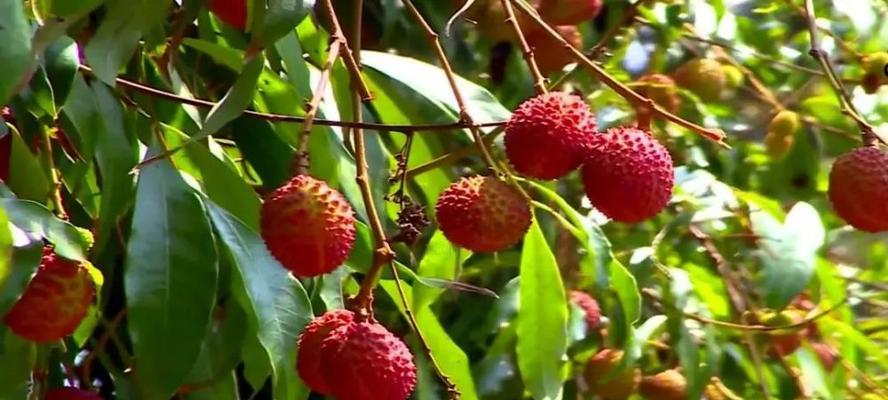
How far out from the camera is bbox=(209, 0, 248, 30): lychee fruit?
82 centimetres

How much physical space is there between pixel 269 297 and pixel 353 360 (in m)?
0.11

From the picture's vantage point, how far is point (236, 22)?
0.84 m

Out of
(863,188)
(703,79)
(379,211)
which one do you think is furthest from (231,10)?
(703,79)

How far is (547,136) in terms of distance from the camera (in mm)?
733

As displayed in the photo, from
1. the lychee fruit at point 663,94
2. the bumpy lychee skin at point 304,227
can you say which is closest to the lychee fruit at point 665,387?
the lychee fruit at point 663,94

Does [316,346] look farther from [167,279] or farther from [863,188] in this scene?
[863,188]

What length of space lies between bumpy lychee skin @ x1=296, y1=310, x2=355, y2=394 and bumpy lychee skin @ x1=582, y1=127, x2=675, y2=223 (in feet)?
0.51

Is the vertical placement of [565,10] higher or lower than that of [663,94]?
higher

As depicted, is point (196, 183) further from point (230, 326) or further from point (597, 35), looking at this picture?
point (597, 35)

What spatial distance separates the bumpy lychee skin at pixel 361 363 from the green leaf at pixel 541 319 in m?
0.21

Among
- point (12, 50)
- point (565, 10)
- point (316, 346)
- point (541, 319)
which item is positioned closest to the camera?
point (12, 50)

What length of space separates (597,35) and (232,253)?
863 millimetres

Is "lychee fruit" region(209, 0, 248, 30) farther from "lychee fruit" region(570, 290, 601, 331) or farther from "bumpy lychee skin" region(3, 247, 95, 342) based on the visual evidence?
"lychee fruit" region(570, 290, 601, 331)

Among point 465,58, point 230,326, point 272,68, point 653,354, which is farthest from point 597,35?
point 230,326
